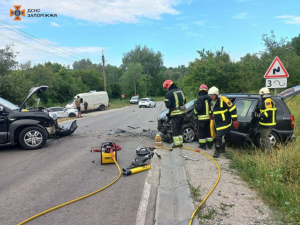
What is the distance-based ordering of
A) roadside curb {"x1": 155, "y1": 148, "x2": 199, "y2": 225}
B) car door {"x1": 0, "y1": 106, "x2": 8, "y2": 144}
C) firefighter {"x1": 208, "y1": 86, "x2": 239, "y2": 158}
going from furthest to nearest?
car door {"x1": 0, "y1": 106, "x2": 8, "y2": 144}, firefighter {"x1": 208, "y1": 86, "x2": 239, "y2": 158}, roadside curb {"x1": 155, "y1": 148, "x2": 199, "y2": 225}

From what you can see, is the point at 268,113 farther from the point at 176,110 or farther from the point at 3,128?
the point at 3,128

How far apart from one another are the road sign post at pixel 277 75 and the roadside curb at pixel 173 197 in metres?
4.20

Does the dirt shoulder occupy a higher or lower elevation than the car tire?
lower

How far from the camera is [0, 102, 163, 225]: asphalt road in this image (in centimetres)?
336

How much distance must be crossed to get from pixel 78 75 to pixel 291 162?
194 ft

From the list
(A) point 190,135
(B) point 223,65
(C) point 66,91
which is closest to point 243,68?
(B) point 223,65

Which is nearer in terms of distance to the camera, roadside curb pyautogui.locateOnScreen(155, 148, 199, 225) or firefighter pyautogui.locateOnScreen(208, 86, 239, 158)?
roadside curb pyautogui.locateOnScreen(155, 148, 199, 225)

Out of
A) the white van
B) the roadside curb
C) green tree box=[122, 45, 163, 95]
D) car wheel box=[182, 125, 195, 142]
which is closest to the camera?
the roadside curb

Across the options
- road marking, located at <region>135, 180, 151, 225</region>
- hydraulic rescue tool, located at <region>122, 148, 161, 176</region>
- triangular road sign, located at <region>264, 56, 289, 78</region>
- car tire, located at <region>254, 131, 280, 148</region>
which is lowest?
road marking, located at <region>135, 180, 151, 225</region>

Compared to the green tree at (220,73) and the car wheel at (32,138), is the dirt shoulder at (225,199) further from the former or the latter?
the green tree at (220,73)

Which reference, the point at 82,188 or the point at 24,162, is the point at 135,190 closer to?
the point at 82,188

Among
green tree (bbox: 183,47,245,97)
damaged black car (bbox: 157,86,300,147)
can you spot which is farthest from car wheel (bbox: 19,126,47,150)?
green tree (bbox: 183,47,245,97)

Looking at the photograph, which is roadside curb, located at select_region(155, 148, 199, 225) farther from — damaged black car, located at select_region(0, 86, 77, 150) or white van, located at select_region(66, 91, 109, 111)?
white van, located at select_region(66, 91, 109, 111)

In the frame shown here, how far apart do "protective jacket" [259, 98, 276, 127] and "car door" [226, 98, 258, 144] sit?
2.05ft
